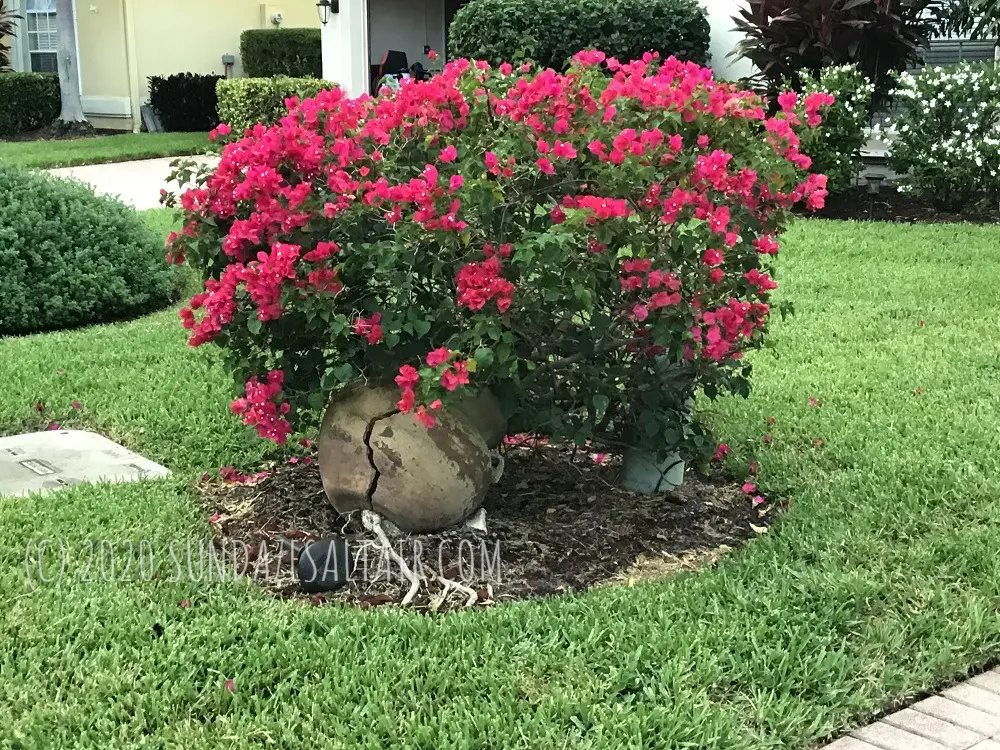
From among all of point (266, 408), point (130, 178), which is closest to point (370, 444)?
point (266, 408)

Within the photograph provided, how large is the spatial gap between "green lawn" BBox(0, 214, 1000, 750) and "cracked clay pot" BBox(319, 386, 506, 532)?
1.67 ft

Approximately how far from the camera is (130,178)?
44.9 feet

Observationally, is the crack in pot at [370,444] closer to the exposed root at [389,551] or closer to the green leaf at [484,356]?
the exposed root at [389,551]

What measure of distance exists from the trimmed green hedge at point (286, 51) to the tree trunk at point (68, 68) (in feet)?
10.5

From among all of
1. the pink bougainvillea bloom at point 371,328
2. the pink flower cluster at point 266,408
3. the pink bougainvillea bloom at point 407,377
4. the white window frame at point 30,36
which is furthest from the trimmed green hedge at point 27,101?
the pink bougainvillea bloom at point 407,377

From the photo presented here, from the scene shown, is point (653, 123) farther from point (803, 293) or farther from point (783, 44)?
point (783, 44)

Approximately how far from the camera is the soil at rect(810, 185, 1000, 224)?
955 cm

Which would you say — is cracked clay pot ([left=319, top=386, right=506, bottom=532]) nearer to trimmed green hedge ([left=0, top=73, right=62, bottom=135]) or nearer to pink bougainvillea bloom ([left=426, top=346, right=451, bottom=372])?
pink bougainvillea bloom ([left=426, top=346, right=451, bottom=372])

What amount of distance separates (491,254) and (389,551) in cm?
100

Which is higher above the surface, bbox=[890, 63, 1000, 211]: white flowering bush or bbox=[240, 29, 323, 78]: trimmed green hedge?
bbox=[240, 29, 323, 78]: trimmed green hedge

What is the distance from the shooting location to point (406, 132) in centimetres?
345

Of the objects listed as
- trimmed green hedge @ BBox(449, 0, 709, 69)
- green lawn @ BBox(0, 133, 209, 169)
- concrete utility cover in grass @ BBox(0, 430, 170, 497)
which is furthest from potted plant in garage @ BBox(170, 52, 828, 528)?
green lawn @ BBox(0, 133, 209, 169)

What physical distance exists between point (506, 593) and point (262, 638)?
78 cm

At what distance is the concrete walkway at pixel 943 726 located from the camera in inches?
101
